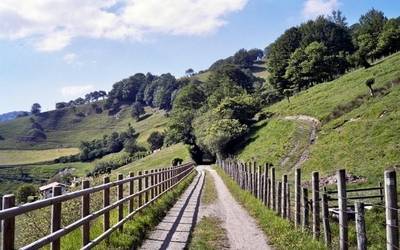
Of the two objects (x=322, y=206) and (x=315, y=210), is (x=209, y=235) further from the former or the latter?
(x=322, y=206)

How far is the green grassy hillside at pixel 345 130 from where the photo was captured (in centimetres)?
4059

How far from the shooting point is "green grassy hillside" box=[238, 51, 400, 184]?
4059 cm

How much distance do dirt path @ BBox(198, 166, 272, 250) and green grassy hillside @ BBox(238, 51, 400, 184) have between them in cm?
1249

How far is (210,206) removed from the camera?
73.5 ft

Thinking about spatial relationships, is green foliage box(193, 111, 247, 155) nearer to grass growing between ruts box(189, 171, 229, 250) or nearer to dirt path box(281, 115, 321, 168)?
dirt path box(281, 115, 321, 168)

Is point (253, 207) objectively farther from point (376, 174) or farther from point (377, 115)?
point (377, 115)

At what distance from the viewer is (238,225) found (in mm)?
16031

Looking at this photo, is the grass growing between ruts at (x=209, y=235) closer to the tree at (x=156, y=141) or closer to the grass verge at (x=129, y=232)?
the grass verge at (x=129, y=232)

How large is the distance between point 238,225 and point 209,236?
2546 millimetres

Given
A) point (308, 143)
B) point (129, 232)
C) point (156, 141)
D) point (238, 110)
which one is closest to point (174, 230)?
point (129, 232)

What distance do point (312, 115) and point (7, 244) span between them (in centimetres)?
6998

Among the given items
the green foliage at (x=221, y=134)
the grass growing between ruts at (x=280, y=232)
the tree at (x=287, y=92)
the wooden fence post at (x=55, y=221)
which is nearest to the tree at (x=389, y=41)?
the tree at (x=287, y=92)

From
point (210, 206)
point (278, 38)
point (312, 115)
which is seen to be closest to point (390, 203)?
point (210, 206)

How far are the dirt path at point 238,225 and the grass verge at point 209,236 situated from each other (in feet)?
0.61
